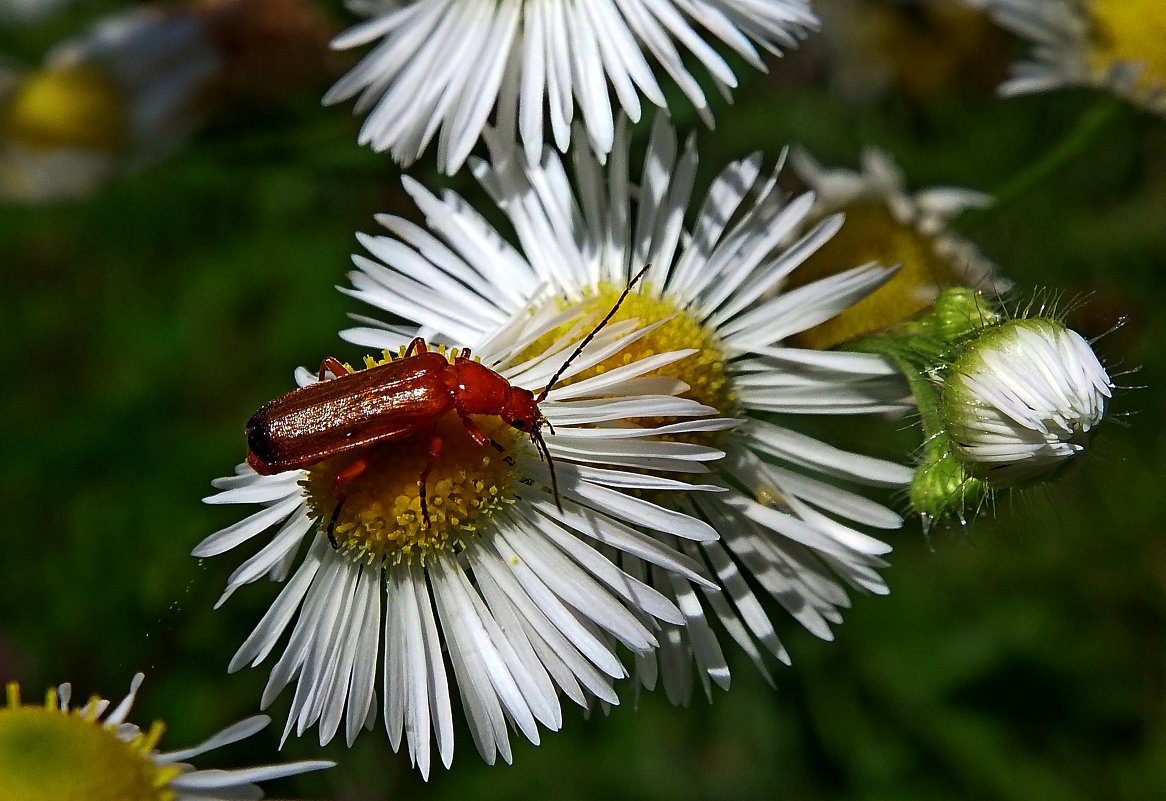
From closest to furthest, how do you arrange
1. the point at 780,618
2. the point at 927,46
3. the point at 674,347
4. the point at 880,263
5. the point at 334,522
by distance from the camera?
1. the point at 334,522
2. the point at 674,347
3. the point at 880,263
4. the point at 780,618
5. the point at 927,46

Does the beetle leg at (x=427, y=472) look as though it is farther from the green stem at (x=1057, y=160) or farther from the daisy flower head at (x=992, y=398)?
the green stem at (x=1057, y=160)

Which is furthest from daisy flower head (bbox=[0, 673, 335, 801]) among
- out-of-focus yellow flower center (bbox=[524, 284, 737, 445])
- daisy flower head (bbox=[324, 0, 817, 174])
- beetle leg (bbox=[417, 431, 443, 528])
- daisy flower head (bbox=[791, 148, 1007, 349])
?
daisy flower head (bbox=[791, 148, 1007, 349])

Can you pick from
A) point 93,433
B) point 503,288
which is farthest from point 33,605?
point 503,288

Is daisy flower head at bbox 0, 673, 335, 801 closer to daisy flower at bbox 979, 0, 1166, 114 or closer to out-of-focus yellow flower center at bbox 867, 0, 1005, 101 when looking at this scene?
daisy flower at bbox 979, 0, 1166, 114

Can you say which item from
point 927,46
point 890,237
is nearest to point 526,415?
point 890,237

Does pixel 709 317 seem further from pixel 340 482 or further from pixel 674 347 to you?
pixel 340 482

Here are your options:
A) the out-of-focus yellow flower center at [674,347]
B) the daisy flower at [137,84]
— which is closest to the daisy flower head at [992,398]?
the out-of-focus yellow flower center at [674,347]

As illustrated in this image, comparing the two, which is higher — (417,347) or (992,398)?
(417,347)
